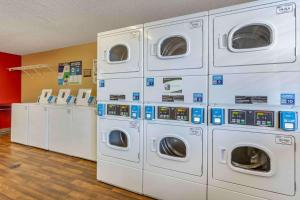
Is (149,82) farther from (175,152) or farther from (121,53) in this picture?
(175,152)

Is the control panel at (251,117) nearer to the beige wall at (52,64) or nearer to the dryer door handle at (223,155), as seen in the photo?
the dryer door handle at (223,155)

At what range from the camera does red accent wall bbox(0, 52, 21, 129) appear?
16.5ft

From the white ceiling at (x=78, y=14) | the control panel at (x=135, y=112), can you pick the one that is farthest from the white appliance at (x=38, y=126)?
the control panel at (x=135, y=112)

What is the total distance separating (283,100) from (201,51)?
0.81 m

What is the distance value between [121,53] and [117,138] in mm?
1139

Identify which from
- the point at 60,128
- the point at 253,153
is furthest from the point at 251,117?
the point at 60,128

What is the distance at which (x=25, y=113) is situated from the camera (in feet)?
13.6

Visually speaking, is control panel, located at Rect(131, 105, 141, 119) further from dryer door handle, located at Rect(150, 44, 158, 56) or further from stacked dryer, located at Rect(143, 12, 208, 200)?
dryer door handle, located at Rect(150, 44, 158, 56)

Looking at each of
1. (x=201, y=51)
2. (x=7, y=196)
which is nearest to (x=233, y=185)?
(x=201, y=51)

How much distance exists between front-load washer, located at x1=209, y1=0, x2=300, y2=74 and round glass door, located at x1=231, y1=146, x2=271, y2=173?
28.5 inches

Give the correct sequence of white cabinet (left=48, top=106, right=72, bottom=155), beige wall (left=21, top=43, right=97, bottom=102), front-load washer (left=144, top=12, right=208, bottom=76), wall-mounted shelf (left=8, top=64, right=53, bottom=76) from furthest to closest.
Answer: wall-mounted shelf (left=8, top=64, right=53, bottom=76) < beige wall (left=21, top=43, right=97, bottom=102) < white cabinet (left=48, top=106, right=72, bottom=155) < front-load washer (left=144, top=12, right=208, bottom=76)

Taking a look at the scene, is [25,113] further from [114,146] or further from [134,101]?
[134,101]

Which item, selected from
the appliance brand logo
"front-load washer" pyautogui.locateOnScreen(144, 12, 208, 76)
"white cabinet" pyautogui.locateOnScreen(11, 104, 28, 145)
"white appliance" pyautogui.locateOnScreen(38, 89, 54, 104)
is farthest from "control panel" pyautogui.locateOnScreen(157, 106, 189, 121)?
"white cabinet" pyautogui.locateOnScreen(11, 104, 28, 145)

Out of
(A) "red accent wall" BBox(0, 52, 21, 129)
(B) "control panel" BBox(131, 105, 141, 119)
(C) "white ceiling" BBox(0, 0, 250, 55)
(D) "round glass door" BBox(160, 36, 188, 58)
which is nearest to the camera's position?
(D) "round glass door" BBox(160, 36, 188, 58)
